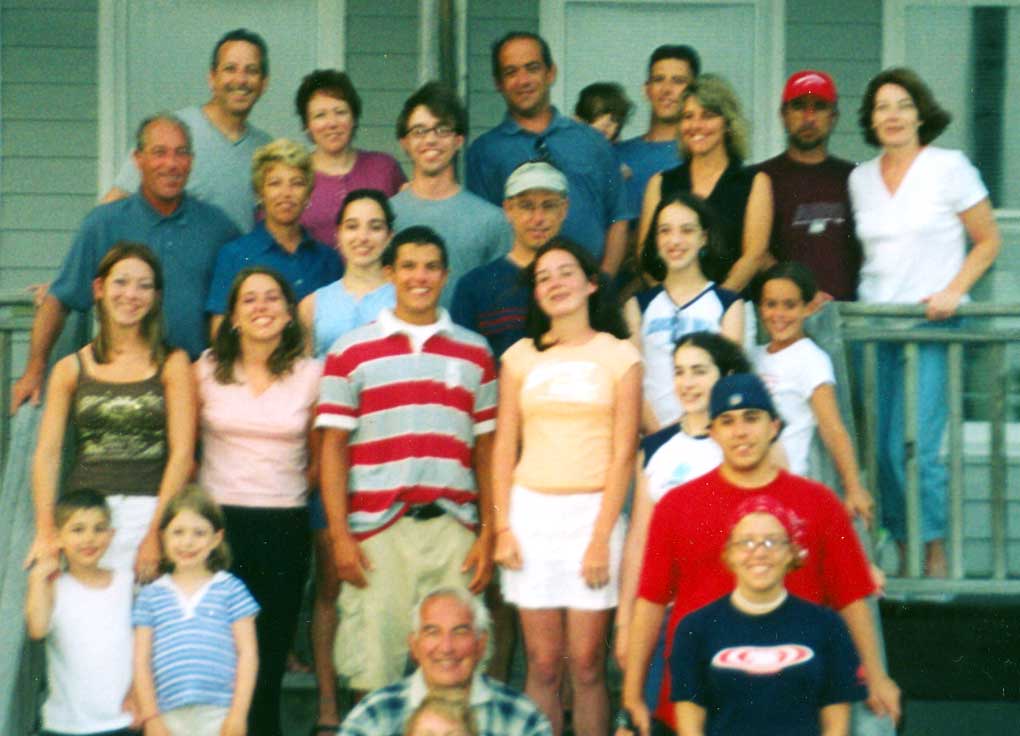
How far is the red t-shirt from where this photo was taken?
5293 mm

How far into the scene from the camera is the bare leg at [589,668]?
5.82m

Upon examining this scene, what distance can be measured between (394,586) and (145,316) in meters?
1.21

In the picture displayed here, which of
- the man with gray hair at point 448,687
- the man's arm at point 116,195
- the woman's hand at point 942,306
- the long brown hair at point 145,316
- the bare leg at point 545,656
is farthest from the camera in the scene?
the man's arm at point 116,195

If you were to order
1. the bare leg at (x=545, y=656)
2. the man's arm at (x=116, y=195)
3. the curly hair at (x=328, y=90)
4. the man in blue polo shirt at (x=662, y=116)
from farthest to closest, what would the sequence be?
the man in blue polo shirt at (x=662, y=116)
the curly hair at (x=328, y=90)
the man's arm at (x=116, y=195)
the bare leg at (x=545, y=656)

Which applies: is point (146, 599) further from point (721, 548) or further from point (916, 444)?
point (916, 444)

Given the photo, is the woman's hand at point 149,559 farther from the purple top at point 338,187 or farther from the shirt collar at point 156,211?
the purple top at point 338,187

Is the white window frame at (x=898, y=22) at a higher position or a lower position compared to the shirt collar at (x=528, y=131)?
higher

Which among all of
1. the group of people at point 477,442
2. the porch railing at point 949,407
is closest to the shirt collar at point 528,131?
the group of people at point 477,442

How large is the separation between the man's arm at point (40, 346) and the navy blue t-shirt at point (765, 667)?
2.63 m

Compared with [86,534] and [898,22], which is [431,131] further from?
[898,22]

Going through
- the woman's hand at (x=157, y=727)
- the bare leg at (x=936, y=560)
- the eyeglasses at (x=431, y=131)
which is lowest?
the woman's hand at (x=157, y=727)

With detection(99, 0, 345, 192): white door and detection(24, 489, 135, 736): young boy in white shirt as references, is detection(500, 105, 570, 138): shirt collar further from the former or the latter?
detection(99, 0, 345, 192): white door

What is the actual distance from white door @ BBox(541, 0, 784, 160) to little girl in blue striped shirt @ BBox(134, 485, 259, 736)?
15.4ft

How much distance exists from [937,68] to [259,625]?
5483 millimetres
